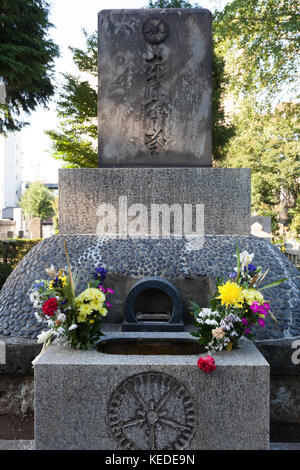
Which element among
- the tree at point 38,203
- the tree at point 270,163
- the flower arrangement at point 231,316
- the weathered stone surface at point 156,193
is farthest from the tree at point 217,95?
the tree at point 38,203

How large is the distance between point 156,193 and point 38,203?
4279 cm

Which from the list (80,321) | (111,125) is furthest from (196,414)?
(111,125)

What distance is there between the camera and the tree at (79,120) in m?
15.6

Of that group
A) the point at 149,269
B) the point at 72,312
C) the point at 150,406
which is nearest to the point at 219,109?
the point at 149,269

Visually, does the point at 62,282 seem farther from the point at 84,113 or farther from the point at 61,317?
the point at 84,113

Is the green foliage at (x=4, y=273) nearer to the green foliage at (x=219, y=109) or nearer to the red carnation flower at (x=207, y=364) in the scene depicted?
the red carnation flower at (x=207, y=364)

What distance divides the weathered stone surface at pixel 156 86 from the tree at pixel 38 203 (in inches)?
1608

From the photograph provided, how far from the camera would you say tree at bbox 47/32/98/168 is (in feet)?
51.2

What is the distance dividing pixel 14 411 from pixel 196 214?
9.92ft

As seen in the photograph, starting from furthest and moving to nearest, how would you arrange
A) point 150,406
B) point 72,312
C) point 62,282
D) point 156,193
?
point 156,193
point 62,282
point 72,312
point 150,406

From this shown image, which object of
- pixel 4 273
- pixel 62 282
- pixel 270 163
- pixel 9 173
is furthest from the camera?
pixel 9 173

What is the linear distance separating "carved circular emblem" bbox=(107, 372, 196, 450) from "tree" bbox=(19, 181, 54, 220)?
4381 cm

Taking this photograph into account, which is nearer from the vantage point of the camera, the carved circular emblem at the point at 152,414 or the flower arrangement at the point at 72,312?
the carved circular emblem at the point at 152,414

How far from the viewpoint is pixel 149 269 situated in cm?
389
